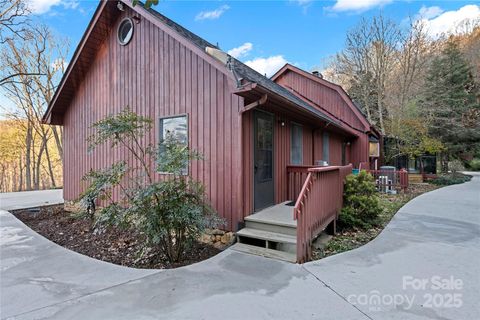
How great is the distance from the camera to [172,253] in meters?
4.06

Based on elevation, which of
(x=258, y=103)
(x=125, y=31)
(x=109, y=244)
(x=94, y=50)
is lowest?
(x=109, y=244)

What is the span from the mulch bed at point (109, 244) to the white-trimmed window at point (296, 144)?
340 centimetres

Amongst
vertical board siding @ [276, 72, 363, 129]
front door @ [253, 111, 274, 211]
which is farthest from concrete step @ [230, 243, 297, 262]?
vertical board siding @ [276, 72, 363, 129]

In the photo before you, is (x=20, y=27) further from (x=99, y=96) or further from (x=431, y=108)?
(x=431, y=108)

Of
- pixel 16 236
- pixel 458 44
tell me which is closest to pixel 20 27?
pixel 16 236

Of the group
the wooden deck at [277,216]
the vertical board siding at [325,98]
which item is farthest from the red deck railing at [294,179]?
the vertical board siding at [325,98]

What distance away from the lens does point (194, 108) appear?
17.2ft

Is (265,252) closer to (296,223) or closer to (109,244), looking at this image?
(296,223)

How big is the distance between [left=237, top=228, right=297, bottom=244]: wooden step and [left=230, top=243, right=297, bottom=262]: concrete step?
6.7 inches

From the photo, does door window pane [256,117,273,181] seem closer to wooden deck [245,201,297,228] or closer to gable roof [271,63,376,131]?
wooden deck [245,201,297,228]

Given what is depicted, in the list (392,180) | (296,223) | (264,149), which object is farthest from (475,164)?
(296,223)

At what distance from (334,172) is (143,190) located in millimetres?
3817

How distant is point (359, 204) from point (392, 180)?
7184mm

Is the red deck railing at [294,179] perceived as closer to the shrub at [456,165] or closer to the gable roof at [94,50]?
the gable roof at [94,50]
